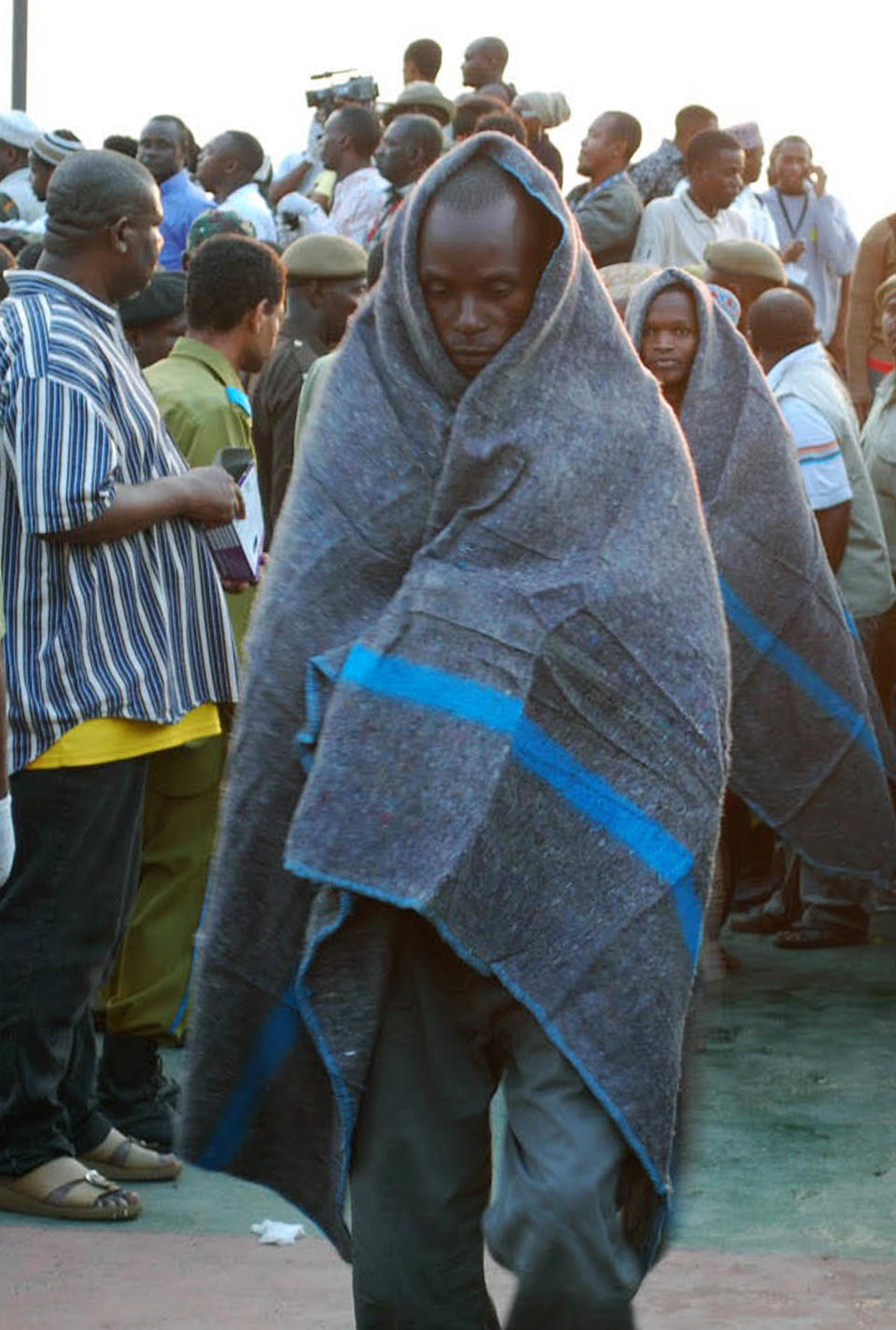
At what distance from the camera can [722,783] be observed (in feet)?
10.9

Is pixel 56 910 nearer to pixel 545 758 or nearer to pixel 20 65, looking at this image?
pixel 545 758

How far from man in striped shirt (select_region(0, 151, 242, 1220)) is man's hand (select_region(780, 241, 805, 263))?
7.67 m

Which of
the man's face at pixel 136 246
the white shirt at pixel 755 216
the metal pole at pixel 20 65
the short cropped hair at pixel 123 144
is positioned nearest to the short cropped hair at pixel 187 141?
the short cropped hair at pixel 123 144

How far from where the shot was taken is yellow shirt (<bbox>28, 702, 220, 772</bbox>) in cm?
486

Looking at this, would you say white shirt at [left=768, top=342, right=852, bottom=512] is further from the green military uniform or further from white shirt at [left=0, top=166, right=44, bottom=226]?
white shirt at [left=0, top=166, right=44, bottom=226]

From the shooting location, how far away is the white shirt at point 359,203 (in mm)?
11344

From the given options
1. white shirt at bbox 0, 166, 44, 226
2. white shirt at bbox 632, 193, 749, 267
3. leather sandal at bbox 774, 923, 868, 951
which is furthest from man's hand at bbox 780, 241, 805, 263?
leather sandal at bbox 774, 923, 868, 951

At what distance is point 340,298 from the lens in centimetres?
813

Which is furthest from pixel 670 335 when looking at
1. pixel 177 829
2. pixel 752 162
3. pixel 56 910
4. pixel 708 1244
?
pixel 752 162

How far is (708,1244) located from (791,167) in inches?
354

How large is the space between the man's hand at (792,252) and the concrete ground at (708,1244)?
6710 millimetres

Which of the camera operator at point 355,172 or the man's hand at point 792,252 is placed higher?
the camera operator at point 355,172

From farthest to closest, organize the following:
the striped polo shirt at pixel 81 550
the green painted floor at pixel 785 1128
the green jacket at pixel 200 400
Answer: the green jacket at pixel 200 400 → the green painted floor at pixel 785 1128 → the striped polo shirt at pixel 81 550

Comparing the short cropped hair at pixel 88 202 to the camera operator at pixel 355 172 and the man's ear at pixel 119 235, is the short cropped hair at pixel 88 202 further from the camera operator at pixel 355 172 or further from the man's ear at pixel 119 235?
the camera operator at pixel 355 172
